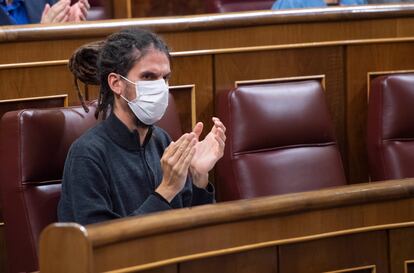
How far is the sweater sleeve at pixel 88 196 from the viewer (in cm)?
102

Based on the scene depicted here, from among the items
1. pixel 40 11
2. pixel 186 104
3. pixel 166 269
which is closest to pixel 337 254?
pixel 166 269

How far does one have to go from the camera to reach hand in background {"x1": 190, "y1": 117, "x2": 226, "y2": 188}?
3.68 feet

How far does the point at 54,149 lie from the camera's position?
1.14 m

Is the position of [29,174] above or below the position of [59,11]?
below

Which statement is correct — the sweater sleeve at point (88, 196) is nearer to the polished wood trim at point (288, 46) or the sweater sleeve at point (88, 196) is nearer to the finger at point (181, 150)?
the finger at point (181, 150)

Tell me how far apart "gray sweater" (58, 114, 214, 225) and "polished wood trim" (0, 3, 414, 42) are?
247 millimetres

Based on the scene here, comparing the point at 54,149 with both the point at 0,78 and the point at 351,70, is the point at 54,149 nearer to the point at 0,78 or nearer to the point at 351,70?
the point at 0,78

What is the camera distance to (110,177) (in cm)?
106

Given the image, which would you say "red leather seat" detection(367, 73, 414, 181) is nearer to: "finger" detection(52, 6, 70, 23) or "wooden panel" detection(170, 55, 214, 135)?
"wooden panel" detection(170, 55, 214, 135)

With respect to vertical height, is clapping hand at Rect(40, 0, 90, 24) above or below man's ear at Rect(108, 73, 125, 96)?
above

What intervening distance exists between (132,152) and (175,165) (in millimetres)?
77

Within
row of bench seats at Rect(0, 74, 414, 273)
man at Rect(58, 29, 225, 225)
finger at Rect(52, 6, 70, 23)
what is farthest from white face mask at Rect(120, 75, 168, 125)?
finger at Rect(52, 6, 70, 23)

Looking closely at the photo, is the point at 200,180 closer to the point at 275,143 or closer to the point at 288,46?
the point at 275,143

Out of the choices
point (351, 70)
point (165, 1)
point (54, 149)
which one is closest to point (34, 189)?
point (54, 149)
